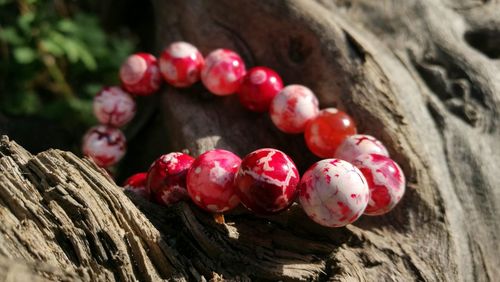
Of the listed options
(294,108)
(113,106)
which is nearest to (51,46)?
(113,106)

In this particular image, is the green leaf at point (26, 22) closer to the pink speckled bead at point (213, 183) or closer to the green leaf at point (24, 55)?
the green leaf at point (24, 55)

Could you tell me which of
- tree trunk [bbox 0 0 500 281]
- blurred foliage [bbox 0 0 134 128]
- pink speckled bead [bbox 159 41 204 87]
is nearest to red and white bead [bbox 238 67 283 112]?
tree trunk [bbox 0 0 500 281]

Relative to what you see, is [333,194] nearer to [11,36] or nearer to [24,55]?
[24,55]

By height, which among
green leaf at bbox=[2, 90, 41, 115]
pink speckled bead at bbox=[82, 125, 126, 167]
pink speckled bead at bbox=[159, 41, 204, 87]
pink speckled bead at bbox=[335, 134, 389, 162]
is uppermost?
pink speckled bead at bbox=[159, 41, 204, 87]

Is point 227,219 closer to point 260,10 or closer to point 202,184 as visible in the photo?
point 202,184

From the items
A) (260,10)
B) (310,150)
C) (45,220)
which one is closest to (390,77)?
(310,150)

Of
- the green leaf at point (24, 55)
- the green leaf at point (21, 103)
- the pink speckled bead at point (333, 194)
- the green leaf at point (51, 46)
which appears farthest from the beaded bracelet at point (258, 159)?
the green leaf at point (21, 103)

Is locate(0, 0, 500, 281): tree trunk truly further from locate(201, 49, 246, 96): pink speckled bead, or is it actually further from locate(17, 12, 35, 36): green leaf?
locate(17, 12, 35, 36): green leaf
